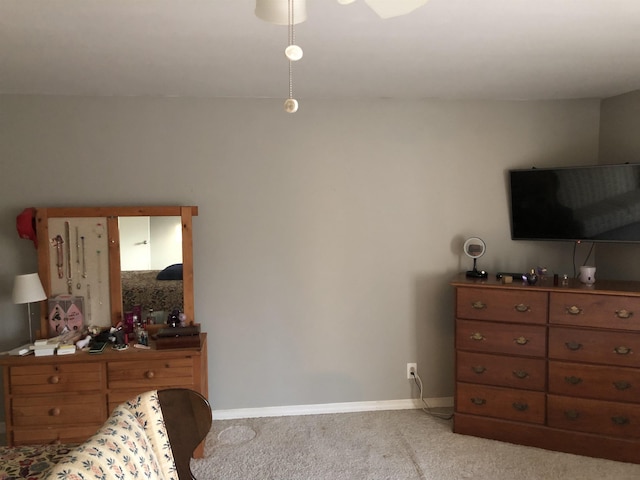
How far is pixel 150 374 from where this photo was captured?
8.38 ft

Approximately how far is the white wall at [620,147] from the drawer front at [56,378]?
3.51m

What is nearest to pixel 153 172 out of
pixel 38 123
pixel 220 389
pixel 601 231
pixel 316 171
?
pixel 38 123

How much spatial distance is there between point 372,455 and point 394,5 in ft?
8.27

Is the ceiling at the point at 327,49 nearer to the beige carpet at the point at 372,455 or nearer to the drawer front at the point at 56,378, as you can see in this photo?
the drawer front at the point at 56,378

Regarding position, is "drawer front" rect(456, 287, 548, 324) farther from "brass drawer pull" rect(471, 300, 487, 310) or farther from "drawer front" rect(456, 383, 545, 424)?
"drawer front" rect(456, 383, 545, 424)

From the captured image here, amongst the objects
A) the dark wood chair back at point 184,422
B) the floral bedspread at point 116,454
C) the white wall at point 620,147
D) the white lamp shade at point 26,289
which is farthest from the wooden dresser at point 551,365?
the white lamp shade at point 26,289

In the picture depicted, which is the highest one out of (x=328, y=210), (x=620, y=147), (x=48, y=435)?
(x=620, y=147)

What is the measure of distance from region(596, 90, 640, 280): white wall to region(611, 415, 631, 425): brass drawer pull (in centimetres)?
96

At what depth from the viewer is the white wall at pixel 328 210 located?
2988 mm

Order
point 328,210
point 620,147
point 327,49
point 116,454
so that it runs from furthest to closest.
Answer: point 328,210 < point 620,147 < point 327,49 < point 116,454

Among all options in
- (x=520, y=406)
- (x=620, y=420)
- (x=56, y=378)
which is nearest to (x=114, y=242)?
(x=56, y=378)

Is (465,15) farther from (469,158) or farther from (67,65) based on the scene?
(67,65)

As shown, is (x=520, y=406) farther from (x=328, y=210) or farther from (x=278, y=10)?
(x=278, y=10)

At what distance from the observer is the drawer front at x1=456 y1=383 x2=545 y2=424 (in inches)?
107
